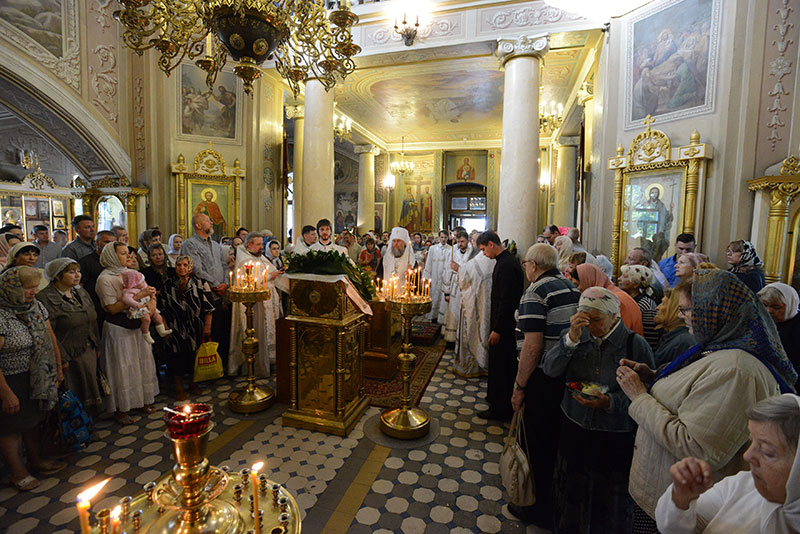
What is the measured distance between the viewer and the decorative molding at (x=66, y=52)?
259 inches

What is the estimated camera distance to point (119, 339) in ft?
12.4

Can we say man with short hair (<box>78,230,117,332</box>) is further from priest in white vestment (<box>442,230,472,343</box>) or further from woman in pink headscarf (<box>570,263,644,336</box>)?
woman in pink headscarf (<box>570,263,644,336</box>)

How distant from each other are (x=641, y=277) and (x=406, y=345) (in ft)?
6.93

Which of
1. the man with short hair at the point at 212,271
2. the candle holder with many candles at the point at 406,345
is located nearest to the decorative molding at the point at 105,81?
the man with short hair at the point at 212,271

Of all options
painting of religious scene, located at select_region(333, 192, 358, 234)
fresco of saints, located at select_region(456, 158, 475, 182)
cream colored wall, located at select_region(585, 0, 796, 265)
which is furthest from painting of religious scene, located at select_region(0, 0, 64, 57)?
painting of religious scene, located at select_region(333, 192, 358, 234)

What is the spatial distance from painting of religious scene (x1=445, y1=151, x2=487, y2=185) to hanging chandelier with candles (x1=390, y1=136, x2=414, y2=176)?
1780 millimetres

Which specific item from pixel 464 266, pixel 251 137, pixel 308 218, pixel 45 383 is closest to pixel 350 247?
pixel 308 218

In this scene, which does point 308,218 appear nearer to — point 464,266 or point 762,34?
point 464,266

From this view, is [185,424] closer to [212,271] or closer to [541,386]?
[541,386]

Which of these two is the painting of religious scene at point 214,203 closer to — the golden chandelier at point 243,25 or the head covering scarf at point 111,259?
the head covering scarf at point 111,259

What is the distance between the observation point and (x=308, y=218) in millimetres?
7820

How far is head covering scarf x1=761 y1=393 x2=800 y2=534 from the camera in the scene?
33.8 inches

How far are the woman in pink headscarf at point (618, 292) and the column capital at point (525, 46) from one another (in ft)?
16.6

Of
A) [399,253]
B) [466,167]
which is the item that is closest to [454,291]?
[399,253]
